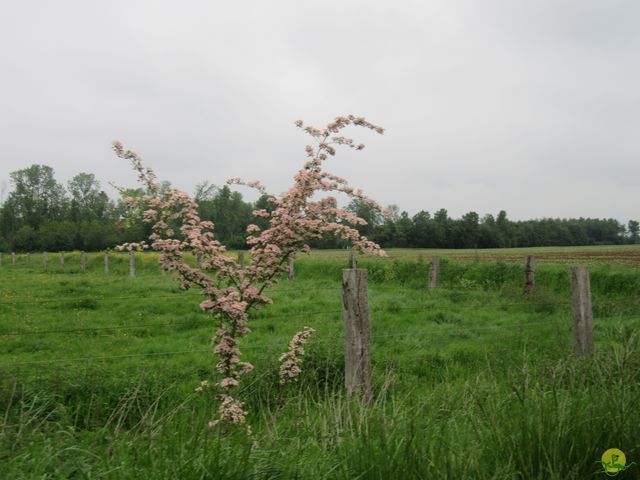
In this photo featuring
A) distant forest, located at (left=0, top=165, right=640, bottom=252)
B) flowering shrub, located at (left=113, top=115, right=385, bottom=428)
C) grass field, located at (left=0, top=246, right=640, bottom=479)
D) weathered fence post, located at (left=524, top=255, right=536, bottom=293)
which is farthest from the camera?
distant forest, located at (left=0, top=165, right=640, bottom=252)

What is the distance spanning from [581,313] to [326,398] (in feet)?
14.9

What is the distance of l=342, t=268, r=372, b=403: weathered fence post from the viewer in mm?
4535

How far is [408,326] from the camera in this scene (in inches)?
425

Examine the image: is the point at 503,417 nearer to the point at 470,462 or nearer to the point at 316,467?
the point at 470,462

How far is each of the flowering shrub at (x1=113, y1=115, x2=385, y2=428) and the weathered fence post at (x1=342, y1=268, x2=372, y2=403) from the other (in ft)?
1.05

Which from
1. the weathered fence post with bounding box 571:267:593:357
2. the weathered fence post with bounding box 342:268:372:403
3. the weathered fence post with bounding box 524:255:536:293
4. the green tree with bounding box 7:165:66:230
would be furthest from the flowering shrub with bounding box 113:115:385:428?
the green tree with bounding box 7:165:66:230

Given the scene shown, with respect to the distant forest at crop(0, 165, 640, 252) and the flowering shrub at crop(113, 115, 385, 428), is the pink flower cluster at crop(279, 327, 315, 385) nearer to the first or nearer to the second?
the flowering shrub at crop(113, 115, 385, 428)

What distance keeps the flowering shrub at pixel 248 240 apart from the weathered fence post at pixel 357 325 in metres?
0.32

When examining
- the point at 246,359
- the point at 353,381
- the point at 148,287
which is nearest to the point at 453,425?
the point at 353,381

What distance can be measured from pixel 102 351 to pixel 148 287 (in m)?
8.22

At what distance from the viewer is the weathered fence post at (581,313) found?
6555mm

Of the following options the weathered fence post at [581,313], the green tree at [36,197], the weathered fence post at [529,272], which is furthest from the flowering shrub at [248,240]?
the green tree at [36,197]

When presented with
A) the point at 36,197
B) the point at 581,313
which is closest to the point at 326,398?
the point at 581,313

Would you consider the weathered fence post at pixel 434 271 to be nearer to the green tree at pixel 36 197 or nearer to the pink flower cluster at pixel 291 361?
the pink flower cluster at pixel 291 361
